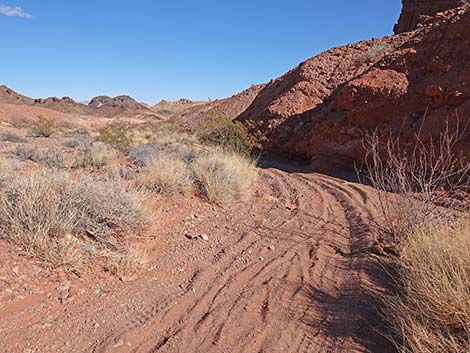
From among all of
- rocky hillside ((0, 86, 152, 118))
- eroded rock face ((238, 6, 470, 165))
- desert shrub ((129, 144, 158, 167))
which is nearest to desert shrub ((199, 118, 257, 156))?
desert shrub ((129, 144, 158, 167))

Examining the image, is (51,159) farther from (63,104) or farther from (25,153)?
(63,104)

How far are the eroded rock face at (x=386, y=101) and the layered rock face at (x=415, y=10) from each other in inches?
298

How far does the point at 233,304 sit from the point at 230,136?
8.26m

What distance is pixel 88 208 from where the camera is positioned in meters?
4.39

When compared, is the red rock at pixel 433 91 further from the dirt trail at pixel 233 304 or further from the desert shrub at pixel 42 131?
the desert shrub at pixel 42 131

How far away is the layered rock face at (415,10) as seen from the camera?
2000cm

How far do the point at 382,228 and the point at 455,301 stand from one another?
2728mm

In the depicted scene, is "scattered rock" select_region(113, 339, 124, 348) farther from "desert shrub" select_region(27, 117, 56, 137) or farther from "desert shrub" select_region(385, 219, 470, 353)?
"desert shrub" select_region(27, 117, 56, 137)

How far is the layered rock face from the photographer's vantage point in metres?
20.0

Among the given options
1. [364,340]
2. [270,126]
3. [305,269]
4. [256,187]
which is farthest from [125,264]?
[270,126]

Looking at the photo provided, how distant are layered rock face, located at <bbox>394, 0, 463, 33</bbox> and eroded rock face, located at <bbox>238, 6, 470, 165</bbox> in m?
7.56

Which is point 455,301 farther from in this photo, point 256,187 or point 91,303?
point 256,187

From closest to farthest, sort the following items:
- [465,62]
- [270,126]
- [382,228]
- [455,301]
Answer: [455,301] → [382,228] → [465,62] → [270,126]

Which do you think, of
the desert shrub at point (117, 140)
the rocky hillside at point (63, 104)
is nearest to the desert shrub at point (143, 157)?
the desert shrub at point (117, 140)
